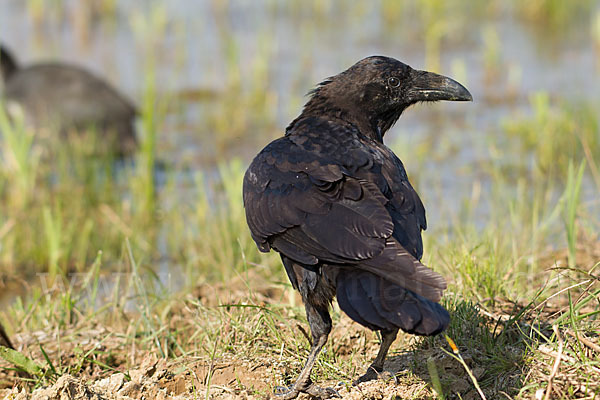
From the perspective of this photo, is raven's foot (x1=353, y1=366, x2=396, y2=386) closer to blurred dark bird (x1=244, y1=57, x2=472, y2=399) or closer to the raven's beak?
blurred dark bird (x1=244, y1=57, x2=472, y2=399)

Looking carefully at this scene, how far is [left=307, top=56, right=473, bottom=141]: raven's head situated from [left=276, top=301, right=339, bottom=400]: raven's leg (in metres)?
0.96

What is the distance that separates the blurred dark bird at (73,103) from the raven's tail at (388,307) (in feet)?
19.2

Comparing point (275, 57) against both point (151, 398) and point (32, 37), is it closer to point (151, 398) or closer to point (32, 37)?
point (32, 37)

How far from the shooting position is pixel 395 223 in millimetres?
3248

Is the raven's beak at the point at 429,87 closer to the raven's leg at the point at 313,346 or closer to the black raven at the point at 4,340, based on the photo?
the raven's leg at the point at 313,346

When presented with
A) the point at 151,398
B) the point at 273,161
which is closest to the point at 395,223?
the point at 273,161

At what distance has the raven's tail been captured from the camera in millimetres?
2760

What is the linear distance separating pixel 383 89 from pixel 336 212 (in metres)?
0.94

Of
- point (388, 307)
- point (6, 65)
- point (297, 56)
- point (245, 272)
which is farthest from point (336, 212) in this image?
point (297, 56)

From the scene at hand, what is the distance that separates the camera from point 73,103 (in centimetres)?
870

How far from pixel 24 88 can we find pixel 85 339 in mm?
5301

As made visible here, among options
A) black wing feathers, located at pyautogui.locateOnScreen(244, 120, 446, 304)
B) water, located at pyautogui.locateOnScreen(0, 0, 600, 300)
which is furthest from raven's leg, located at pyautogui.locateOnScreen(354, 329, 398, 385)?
water, located at pyautogui.locateOnScreen(0, 0, 600, 300)

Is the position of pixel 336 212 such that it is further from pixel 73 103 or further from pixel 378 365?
pixel 73 103

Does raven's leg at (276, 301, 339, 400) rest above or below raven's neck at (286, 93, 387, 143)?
below
